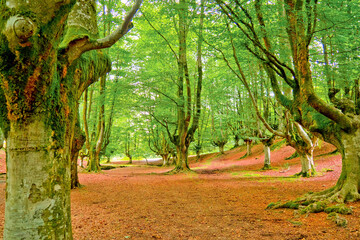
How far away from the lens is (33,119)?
1.90m

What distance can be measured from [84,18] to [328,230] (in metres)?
4.99

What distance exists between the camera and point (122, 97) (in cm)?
1287

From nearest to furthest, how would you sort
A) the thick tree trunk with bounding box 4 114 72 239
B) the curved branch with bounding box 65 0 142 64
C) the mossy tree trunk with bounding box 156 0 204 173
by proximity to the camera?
the thick tree trunk with bounding box 4 114 72 239 → the curved branch with bounding box 65 0 142 64 → the mossy tree trunk with bounding box 156 0 204 173

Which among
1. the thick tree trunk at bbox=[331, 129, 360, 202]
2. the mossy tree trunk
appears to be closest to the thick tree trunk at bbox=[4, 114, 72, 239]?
the thick tree trunk at bbox=[331, 129, 360, 202]

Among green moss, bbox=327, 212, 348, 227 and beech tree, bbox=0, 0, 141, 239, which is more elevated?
beech tree, bbox=0, 0, 141, 239

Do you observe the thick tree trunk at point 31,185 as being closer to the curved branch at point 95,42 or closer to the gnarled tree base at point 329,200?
the curved branch at point 95,42

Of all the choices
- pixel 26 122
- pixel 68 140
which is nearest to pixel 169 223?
pixel 68 140

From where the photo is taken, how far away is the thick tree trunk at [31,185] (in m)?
A: 1.82

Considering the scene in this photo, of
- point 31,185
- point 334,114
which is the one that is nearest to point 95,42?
point 31,185

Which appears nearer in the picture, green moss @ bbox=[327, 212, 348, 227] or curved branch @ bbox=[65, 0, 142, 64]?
curved branch @ bbox=[65, 0, 142, 64]

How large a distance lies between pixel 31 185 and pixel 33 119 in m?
0.60

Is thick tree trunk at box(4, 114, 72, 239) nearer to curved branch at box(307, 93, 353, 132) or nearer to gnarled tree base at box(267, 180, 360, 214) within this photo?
gnarled tree base at box(267, 180, 360, 214)

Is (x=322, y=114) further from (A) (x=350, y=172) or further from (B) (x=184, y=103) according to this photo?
(B) (x=184, y=103)

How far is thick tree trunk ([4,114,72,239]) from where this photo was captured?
182 cm
